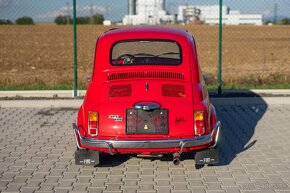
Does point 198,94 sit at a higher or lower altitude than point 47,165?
higher

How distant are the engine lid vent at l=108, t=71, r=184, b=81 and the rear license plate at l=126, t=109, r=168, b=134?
76 centimetres

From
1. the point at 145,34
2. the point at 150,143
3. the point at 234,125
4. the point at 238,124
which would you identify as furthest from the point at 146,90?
the point at 238,124

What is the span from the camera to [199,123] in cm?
579

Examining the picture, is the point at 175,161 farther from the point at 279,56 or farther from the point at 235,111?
the point at 279,56

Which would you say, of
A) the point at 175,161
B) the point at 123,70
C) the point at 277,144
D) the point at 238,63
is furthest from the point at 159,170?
the point at 238,63

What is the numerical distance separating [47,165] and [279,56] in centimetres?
1952

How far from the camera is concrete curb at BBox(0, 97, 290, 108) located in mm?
10430

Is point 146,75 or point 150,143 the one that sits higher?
point 146,75

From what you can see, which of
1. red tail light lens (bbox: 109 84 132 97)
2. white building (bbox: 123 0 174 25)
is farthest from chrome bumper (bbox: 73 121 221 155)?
white building (bbox: 123 0 174 25)

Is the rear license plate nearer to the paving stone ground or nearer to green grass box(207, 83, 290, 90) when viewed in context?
the paving stone ground

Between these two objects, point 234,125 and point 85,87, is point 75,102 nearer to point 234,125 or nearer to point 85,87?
point 85,87

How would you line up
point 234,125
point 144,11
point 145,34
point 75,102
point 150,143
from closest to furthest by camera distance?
point 150,143 < point 145,34 < point 234,125 < point 75,102 < point 144,11

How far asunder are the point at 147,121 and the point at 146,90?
0.48m

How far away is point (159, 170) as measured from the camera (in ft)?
20.5
